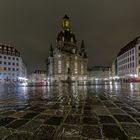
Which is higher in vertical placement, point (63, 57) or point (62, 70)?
point (63, 57)

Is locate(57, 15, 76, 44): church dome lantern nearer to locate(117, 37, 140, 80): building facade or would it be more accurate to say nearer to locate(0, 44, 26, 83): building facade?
locate(0, 44, 26, 83): building facade

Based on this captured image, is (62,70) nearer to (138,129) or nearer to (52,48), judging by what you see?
(52,48)

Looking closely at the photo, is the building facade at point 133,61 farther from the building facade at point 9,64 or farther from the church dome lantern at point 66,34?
the church dome lantern at point 66,34

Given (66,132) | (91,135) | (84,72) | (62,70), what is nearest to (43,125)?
(66,132)

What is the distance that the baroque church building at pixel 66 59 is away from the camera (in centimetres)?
12288

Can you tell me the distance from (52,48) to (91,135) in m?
143

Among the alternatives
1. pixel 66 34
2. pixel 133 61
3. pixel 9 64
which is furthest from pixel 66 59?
pixel 133 61

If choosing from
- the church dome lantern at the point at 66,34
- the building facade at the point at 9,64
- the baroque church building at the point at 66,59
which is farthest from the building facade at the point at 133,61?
the church dome lantern at the point at 66,34

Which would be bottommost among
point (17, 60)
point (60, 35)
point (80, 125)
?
point (80, 125)

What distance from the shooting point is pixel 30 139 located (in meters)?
2.52

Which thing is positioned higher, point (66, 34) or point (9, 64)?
point (66, 34)

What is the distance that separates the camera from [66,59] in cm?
12631

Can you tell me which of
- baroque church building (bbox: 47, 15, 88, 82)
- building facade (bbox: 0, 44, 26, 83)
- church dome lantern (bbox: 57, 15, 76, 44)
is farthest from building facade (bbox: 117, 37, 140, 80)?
church dome lantern (bbox: 57, 15, 76, 44)

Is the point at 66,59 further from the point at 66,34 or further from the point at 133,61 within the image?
the point at 133,61
